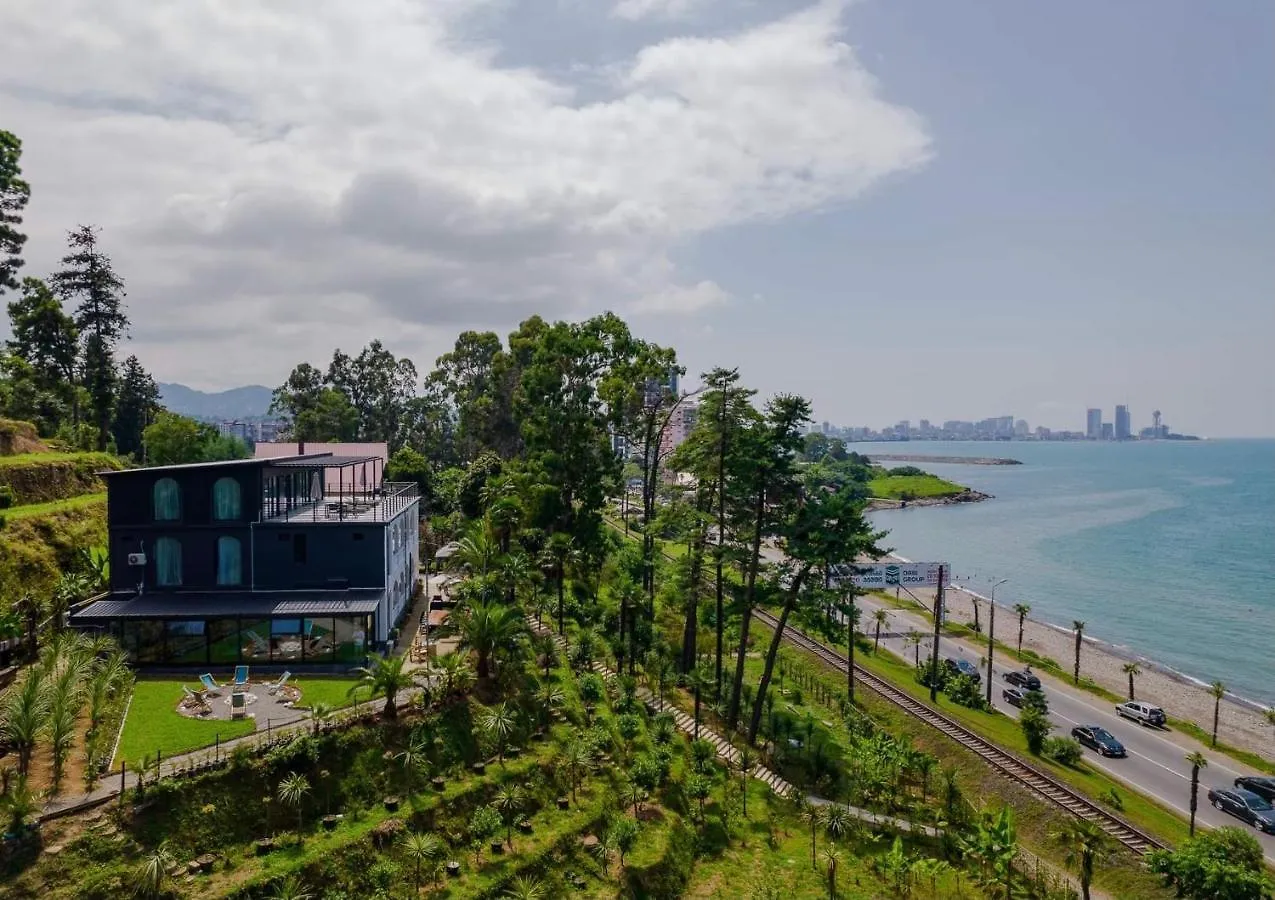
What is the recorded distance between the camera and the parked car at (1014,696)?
163 feet

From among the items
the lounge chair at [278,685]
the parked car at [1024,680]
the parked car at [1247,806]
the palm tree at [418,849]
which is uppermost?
the lounge chair at [278,685]

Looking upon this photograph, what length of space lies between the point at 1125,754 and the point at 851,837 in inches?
871

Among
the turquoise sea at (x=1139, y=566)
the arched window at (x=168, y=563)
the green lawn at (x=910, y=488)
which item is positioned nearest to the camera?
the arched window at (x=168, y=563)

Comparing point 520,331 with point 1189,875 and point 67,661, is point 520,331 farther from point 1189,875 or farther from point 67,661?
point 1189,875

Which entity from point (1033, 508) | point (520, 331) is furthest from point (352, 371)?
point (1033, 508)

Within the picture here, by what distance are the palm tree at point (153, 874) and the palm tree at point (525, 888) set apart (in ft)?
27.2

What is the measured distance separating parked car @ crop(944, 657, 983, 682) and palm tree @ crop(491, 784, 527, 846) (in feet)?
114

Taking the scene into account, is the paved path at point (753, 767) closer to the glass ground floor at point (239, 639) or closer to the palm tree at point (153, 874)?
the glass ground floor at point (239, 639)

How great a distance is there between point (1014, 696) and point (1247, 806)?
52.6 ft

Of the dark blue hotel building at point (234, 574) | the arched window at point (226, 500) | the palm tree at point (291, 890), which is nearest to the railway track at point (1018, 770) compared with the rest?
the dark blue hotel building at point (234, 574)

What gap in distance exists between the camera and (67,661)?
2477cm

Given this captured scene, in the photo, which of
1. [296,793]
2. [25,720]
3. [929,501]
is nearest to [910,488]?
[929,501]

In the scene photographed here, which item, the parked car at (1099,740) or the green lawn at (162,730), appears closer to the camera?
the green lawn at (162,730)

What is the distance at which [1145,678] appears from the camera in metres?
59.0
